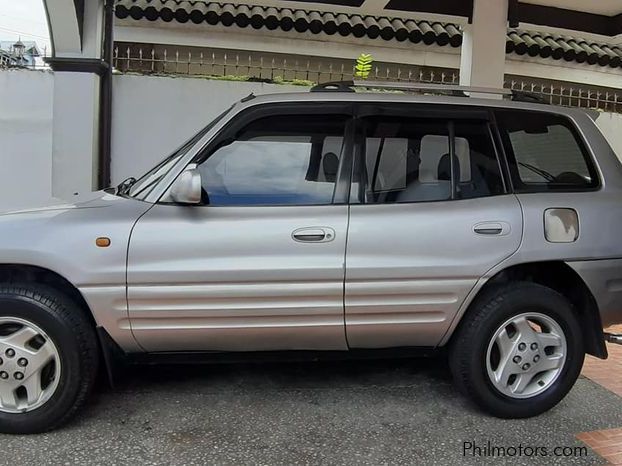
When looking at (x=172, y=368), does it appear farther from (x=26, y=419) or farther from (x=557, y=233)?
(x=557, y=233)

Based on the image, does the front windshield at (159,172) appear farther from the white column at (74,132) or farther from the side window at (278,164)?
the white column at (74,132)

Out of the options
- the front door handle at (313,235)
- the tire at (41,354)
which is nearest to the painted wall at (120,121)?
the tire at (41,354)

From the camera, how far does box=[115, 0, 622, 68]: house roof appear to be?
11.1 m

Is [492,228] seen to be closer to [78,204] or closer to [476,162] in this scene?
[476,162]

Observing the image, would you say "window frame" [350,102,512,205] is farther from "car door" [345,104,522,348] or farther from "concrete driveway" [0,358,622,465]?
"concrete driveway" [0,358,622,465]

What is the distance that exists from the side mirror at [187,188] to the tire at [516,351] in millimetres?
1734

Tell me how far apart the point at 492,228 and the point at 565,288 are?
723 mm

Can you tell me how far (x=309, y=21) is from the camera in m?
11.4

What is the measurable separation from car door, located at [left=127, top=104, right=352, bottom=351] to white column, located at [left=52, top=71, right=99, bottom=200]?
4.72 m

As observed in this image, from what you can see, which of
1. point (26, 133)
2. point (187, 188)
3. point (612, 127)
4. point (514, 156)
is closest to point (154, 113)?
point (26, 133)

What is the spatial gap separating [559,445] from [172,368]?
101 inches

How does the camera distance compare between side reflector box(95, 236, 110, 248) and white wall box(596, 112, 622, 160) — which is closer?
side reflector box(95, 236, 110, 248)

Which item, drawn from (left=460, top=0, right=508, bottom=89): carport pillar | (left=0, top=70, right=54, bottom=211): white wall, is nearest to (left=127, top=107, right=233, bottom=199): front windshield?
(left=0, top=70, right=54, bottom=211): white wall

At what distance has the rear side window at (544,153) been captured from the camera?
11.6 feet
